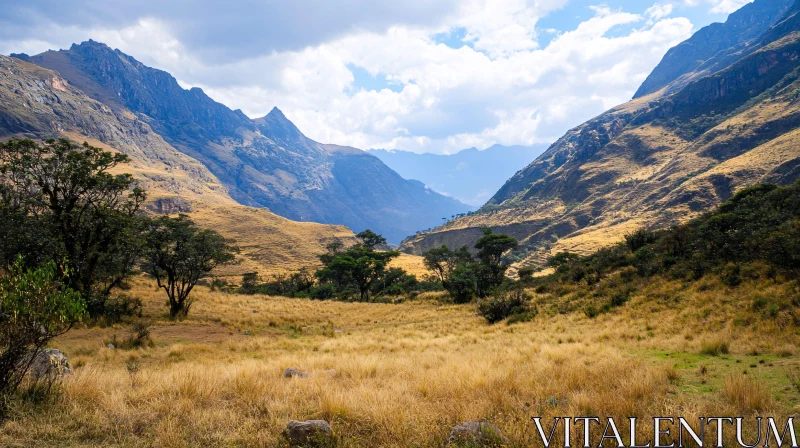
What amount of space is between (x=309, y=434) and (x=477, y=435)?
2.18m

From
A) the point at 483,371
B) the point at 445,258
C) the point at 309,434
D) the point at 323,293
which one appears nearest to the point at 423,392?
the point at 483,371

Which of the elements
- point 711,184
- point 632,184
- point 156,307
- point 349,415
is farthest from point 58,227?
point 632,184

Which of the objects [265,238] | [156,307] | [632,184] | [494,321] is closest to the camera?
[494,321]

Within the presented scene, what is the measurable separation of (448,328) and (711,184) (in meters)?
130

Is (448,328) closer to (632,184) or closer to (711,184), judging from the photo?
(711,184)

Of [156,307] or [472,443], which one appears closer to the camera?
[472,443]

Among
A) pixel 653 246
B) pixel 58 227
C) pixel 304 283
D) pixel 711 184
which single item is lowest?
pixel 304 283

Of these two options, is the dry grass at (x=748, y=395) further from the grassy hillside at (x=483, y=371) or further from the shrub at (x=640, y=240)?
the shrub at (x=640, y=240)

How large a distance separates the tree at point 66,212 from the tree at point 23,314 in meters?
13.9

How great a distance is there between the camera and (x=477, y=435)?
438 centimetres

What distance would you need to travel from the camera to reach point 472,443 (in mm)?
4148

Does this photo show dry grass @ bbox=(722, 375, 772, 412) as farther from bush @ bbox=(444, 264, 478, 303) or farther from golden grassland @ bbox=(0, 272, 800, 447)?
bush @ bbox=(444, 264, 478, 303)

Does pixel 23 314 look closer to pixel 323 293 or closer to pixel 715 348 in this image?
pixel 715 348

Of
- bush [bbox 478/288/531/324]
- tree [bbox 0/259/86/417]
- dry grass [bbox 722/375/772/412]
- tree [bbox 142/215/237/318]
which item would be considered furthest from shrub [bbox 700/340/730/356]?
tree [bbox 142/215/237/318]
